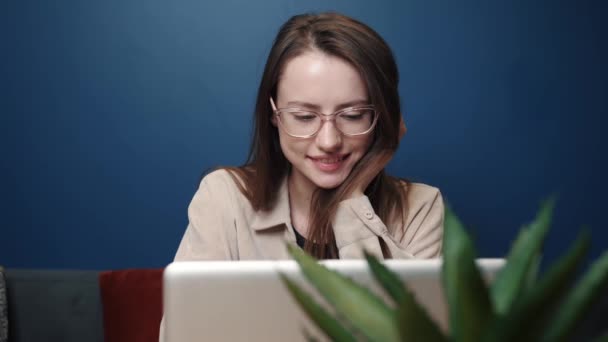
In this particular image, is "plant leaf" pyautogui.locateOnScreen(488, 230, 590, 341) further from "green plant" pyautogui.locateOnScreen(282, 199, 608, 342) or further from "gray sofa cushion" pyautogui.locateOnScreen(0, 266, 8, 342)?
"gray sofa cushion" pyautogui.locateOnScreen(0, 266, 8, 342)

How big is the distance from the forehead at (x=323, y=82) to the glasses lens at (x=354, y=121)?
28 millimetres

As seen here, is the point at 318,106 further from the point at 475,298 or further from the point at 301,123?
the point at 475,298

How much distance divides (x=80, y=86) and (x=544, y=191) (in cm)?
174

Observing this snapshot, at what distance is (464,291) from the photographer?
15.7 inches

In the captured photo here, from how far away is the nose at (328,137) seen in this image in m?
1.55

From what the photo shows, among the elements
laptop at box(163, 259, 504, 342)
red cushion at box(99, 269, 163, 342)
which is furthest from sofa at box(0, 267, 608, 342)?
laptop at box(163, 259, 504, 342)

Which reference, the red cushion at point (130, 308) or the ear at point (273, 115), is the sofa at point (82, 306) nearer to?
the red cushion at point (130, 308)

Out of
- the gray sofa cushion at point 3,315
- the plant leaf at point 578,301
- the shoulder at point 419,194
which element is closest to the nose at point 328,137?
the shoulder at point 419,194

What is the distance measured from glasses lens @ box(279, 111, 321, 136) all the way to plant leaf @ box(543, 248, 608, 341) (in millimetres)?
1173

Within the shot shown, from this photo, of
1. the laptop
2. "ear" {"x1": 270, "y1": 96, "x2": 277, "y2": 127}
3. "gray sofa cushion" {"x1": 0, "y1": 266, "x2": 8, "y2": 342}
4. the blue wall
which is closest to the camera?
the laptop

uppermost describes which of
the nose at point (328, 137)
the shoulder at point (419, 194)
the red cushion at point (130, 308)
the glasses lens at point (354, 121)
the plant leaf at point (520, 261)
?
the plant leaf at point (520, 261)

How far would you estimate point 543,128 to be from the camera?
2.57m

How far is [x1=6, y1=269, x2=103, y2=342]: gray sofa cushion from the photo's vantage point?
2.01 meters

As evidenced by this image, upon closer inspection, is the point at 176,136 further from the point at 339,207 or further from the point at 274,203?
the point at 339,207
